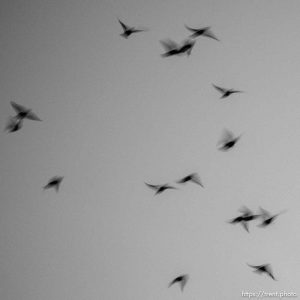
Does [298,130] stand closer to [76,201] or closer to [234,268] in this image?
[234,268]

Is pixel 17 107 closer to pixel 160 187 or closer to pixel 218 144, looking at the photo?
pixel 160 187

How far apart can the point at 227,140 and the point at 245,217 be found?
0.29 metres

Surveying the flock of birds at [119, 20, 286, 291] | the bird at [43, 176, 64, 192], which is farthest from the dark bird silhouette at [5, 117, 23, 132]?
the flock of birds at [119, 20, 286, 291]

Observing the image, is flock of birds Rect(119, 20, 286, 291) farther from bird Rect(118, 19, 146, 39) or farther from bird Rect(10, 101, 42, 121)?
bird Rect(10, 101, 42, 121)

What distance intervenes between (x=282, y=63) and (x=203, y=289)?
906mm

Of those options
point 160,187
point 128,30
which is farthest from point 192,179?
point 128,30

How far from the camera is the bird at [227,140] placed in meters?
1.76

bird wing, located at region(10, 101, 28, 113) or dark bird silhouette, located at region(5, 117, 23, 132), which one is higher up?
bird wing, located at region(10, 101, 28, 113)

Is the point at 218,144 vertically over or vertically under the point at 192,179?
over

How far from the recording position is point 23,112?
1.76m

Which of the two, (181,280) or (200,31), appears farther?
(200,31)

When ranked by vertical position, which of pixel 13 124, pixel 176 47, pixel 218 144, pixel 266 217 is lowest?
pixel 266 217

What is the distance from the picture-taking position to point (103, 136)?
5.82ft

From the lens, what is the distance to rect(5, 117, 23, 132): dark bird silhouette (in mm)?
1745
